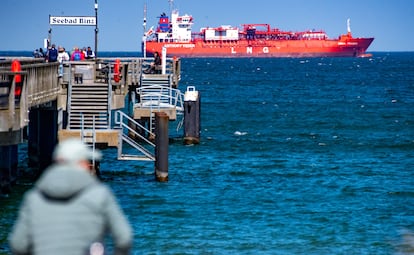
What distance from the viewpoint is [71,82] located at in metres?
26.0

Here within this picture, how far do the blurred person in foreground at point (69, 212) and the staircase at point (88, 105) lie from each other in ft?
64.1

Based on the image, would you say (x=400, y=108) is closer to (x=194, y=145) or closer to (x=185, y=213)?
(x=194, y=145)

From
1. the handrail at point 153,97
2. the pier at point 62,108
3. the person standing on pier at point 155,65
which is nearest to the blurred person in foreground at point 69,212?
the pier at point 62,108

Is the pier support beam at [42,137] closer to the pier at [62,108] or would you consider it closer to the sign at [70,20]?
the pier at [62,108]

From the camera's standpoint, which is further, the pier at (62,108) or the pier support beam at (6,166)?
the pier support beam at (6,166)

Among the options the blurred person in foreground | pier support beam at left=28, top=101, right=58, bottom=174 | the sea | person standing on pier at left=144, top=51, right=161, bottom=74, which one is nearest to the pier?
pier support beam at left=28, top=101, right=58, bottom=174

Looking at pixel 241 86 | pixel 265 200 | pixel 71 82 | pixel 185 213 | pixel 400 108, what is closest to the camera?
pixel 185 213

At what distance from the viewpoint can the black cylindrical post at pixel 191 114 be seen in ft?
106

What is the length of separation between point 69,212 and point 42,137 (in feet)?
68.9

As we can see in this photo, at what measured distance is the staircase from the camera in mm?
25719

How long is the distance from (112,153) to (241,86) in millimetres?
60070

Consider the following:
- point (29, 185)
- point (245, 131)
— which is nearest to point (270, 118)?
point (245, 131)

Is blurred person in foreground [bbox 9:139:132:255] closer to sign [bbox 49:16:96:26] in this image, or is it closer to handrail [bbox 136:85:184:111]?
sign [bbox 49:16:96:26]

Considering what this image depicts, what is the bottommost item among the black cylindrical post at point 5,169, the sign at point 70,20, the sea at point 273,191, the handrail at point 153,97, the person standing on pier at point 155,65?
the sea at point 273,191
